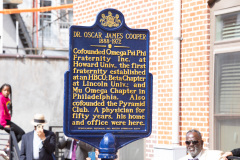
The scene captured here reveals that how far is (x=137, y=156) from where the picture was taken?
474 inches

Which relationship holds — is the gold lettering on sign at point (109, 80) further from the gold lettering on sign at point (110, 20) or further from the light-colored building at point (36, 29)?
the light-colored building at point (36, 29)

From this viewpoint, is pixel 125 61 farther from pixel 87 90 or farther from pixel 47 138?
pixel 47 138

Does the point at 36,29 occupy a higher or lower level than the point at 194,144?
higher

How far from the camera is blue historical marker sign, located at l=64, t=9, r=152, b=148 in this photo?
730 cm

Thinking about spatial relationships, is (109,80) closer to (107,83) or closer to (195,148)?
(107,83)

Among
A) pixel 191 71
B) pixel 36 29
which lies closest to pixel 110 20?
pixel 191 71

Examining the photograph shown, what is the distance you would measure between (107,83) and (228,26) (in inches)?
125

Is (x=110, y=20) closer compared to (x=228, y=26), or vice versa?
(x=110, y=20)

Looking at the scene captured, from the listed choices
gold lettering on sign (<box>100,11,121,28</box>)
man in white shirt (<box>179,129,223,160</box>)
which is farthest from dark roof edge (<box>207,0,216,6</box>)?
man in white shirt (<box>179,129,223,160</box>)

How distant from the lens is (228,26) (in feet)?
32.3

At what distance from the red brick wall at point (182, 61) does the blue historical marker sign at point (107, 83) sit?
8.36 ft

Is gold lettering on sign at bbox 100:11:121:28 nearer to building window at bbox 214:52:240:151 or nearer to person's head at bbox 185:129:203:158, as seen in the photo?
person's head at bbox 185:129:203:158

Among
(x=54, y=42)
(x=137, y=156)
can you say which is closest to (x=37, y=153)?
(x=137, y=156)

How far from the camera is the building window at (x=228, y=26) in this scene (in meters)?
9.69
